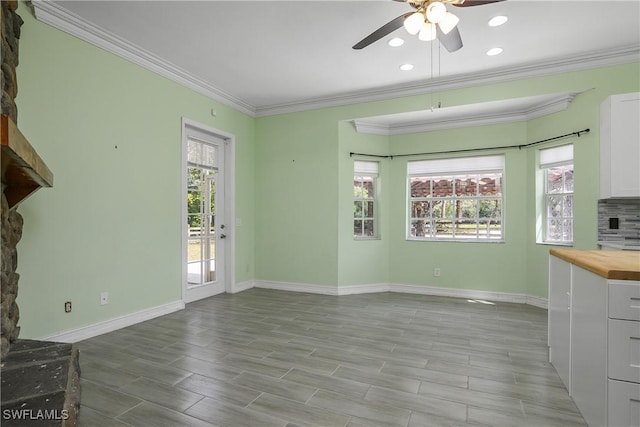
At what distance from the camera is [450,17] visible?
2.18 meters

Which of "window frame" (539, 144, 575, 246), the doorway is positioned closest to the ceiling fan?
"window frame" (539, 144, 575, 246)

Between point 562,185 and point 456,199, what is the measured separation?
133 cm

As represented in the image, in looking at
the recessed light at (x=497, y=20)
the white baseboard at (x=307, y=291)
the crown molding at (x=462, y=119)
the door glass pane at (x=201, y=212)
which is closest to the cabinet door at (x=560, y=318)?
the white baseboard at (x=307, y=291)

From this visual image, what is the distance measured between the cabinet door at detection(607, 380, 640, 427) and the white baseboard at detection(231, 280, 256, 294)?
4.45m

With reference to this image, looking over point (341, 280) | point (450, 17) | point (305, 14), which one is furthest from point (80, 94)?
point (341, 280)

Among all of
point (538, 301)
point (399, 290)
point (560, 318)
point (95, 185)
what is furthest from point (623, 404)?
point (95, 185)

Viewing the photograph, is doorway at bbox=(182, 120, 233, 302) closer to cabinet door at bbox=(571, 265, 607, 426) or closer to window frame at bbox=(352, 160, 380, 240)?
window frame at bbox=(352, 160, 380, 240)

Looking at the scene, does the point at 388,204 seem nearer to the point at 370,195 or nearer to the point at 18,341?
the point at 370,195

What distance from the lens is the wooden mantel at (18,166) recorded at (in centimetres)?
138

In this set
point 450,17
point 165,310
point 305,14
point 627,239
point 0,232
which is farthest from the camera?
point 165,310

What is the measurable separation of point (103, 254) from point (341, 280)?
3.14 m

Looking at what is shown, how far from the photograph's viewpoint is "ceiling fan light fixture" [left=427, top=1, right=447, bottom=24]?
2107mm

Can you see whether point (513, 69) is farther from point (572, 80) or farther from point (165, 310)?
point (165, 310)

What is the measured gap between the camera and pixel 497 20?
2.96 m
